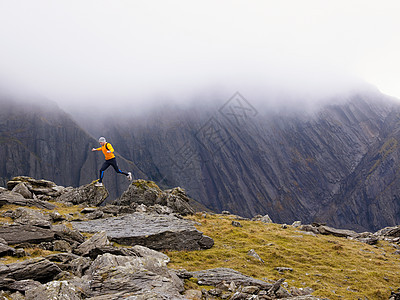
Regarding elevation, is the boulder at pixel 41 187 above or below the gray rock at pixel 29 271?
below

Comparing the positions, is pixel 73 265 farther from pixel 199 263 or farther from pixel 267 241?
pixel 267 241

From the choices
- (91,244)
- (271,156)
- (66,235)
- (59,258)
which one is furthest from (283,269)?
(271,156)

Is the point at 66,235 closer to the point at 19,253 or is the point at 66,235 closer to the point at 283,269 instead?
the point at 19,253

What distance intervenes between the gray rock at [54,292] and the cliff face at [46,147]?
146 m

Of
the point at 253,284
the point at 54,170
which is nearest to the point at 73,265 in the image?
the point at 253,284

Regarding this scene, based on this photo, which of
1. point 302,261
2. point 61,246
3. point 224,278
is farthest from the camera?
point 302,261

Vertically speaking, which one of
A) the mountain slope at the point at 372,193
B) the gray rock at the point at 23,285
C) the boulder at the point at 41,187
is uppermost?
the gray rock at the point at 23,285

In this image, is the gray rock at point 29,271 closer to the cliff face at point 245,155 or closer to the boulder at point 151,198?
the boulder at point 151,198

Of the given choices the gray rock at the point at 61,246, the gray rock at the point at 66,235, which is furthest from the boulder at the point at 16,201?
the gray rock at the point at 61,246

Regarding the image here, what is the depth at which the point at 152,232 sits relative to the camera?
758 inches

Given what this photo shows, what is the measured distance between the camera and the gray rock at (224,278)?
1325cm

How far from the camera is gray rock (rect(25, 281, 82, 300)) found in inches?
327

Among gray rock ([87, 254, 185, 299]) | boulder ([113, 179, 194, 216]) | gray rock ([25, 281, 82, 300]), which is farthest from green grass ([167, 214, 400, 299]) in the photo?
gray rock ([25, 281, 82, 300])

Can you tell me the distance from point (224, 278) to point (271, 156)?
535 feet
